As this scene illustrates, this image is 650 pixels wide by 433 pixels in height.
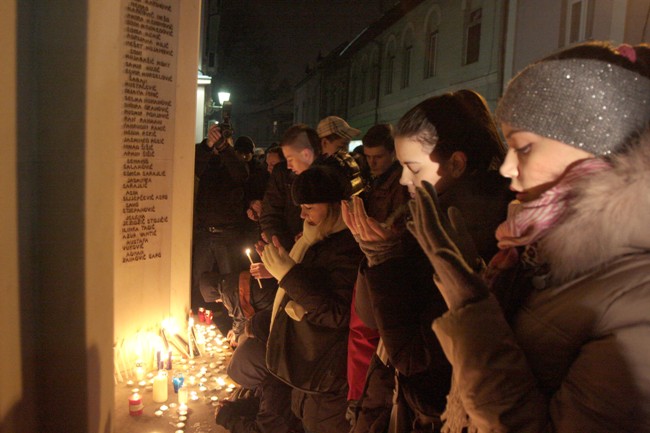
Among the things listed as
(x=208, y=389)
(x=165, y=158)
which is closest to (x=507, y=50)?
(x=165, y=158)

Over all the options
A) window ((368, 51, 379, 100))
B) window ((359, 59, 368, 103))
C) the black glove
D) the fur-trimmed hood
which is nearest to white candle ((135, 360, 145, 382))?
the black glove

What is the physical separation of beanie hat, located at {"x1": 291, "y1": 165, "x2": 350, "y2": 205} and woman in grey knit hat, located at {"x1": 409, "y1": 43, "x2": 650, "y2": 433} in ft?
5.50

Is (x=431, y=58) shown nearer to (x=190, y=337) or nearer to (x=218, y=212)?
(x=218, y=212)

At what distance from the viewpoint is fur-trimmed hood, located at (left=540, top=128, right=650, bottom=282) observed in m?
1.16

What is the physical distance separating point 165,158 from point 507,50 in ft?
36.2

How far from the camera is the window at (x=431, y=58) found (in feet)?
59.8

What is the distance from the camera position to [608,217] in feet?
3.86

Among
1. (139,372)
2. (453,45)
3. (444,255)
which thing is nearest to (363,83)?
(453,45)

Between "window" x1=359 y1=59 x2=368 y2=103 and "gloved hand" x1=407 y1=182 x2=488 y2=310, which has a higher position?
"window" x1=359 y1=59 x2=368 y2=103

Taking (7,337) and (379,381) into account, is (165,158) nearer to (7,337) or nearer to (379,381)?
(7,337)

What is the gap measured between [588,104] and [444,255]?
0.55 metres

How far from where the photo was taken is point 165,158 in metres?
4.38

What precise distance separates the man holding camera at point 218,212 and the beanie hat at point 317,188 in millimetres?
3312

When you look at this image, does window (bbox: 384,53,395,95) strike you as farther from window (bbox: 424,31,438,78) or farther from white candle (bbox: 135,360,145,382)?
white candle (bbox: 135,360,145,382)
